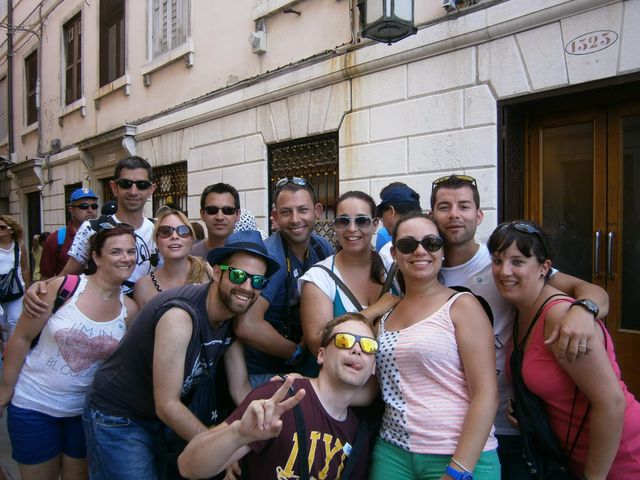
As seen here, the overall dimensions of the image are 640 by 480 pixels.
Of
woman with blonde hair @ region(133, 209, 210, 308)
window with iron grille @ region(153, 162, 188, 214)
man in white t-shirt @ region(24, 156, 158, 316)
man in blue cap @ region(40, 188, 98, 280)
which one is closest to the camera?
woman with blonde hair @ region(133, 209, 210, 308)

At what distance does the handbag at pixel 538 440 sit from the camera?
2.09 meters

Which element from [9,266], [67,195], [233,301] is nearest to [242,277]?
[233,301]

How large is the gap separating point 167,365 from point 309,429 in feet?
2.14

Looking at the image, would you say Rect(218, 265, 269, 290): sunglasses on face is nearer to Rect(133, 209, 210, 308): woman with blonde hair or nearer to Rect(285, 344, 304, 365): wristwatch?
Rect(285, 344, 304, 365): wristwatch

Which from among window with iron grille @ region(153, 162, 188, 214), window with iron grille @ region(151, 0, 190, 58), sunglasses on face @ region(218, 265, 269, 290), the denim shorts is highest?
window with iron grille @ region(151, 0, 190, 58)

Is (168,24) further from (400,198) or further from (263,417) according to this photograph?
(263,417)

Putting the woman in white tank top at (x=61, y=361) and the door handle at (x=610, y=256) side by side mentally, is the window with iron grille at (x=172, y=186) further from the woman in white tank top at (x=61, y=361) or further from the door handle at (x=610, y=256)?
the door handle at (x=610, y=256)

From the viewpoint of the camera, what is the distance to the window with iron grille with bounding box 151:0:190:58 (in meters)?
9.01

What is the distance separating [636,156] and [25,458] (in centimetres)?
489

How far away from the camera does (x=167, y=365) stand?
2184mm

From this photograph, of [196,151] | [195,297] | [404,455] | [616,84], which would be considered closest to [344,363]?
[404,455]

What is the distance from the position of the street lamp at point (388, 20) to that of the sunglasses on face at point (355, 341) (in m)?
3.53

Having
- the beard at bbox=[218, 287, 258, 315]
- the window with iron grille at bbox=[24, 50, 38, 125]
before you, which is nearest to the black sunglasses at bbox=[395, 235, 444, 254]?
the beard at bbox=[218, 287, 258, 315]

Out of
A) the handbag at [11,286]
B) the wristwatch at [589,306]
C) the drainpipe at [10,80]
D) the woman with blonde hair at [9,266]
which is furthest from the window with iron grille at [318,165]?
the drainpipe at [10,80]
